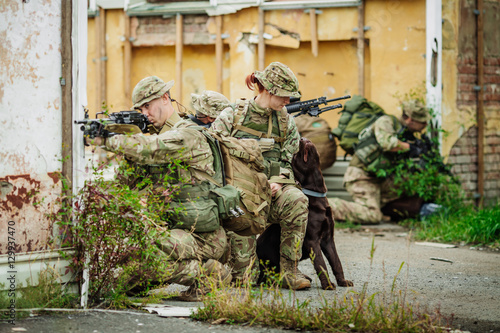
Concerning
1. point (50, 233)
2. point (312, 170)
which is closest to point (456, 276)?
point (312, 170)

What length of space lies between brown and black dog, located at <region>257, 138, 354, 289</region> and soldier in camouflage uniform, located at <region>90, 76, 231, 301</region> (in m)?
0.74

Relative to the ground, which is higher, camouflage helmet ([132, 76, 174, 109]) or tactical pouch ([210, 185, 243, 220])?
camouflage helmet ([132, 76, 174, 109])

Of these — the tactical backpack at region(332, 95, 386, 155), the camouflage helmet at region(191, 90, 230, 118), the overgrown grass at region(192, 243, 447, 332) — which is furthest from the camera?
the tactical backpack at region(332, 95, 386, 155)

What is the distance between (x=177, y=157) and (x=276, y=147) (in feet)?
4.45

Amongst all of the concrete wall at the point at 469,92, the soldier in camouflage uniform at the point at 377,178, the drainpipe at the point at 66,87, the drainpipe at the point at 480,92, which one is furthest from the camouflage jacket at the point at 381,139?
the drainpipe at the point at 66,87

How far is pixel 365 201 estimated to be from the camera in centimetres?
1017

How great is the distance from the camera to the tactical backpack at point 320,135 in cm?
1094

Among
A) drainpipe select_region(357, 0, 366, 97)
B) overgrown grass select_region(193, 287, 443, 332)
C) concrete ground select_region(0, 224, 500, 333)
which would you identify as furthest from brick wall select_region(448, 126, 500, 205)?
overgrown grass select_region(193, 287, 443, 332)

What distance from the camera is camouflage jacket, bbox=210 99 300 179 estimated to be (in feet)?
19.4

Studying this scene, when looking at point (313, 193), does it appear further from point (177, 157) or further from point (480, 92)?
point (480, 92)

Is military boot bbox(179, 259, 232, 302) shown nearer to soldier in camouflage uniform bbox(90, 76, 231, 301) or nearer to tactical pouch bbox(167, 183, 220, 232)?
soldier in camouflage uniform bbox(90, 76, 231, 301)

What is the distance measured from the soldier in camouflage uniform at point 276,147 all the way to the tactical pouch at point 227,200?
58 centimetres

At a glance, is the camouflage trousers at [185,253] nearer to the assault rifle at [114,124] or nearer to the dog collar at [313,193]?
the assault rifle at [114,124]

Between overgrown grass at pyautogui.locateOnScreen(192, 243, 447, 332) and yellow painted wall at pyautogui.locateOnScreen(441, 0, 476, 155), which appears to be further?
yellow painted wall at pyautogui.locateOnScreen(441, 0, 476, 155)
